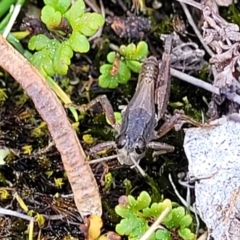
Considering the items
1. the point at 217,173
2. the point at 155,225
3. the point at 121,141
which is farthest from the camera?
the point at 121,141

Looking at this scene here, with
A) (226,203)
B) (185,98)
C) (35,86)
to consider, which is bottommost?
(226,203)

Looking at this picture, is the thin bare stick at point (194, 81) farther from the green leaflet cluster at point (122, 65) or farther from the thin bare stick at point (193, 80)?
the green leaflet cluster at point (122, 65)

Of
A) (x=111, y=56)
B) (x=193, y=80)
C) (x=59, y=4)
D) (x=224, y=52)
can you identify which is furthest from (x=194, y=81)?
(x=59, y=4)

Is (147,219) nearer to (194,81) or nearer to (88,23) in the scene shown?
(194,81)

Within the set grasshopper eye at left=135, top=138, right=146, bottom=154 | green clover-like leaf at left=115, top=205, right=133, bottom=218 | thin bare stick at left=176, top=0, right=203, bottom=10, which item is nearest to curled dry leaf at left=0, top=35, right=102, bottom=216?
green clover-like leaf at left=115, top=205, right=133, bottom=218

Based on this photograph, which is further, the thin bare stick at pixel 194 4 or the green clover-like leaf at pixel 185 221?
the thin bare stick at pixel 194 4

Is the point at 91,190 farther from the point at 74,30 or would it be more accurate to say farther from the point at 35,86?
the point at 74,30

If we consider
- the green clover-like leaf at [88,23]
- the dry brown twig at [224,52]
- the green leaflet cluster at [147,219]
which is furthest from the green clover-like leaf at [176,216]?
the green clover-like leaf at [88,23]

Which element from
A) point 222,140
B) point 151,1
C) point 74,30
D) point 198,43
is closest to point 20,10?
point 74,30
